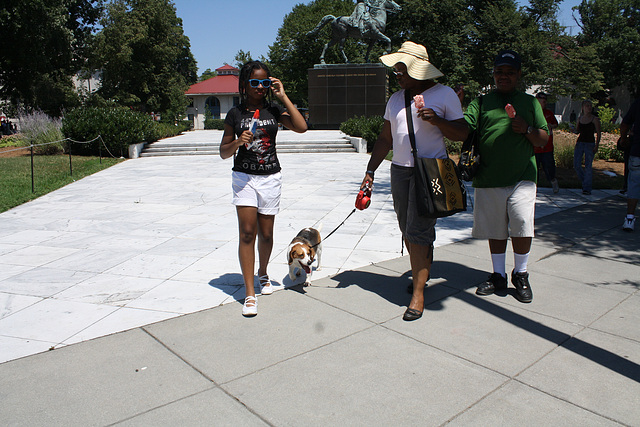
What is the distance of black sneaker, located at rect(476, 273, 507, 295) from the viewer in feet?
14.1

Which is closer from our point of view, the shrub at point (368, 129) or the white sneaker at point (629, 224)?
the white sneaker at point (629, 224)

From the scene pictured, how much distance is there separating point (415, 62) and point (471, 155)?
2.99 ft

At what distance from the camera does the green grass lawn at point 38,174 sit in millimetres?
9535

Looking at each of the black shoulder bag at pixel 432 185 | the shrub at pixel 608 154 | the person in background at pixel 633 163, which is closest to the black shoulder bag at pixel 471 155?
the black shoulder bag at pixel 432 185

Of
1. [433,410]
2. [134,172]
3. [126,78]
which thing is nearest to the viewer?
[433,410]

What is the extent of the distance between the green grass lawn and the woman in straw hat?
746cm

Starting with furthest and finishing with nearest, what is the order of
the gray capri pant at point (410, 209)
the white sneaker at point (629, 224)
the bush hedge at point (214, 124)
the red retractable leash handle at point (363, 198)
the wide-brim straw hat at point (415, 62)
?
1. the bush hedge at point (214, 124)
2. the white sneaker at point (629, 224)
3. the red retractable leash handle at point (363, 198)
4. the gray capri pant at point (410, 209)
5. the wide-brim straw hat at point (415, 62)

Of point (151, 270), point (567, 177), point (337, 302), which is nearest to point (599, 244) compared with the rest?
point (337, 302)

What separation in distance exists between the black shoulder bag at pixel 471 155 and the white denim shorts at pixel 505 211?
24 cm

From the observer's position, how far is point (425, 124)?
11.9 feet

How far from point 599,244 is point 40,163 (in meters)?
14.1

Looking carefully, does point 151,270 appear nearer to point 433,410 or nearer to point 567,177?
point 433,410

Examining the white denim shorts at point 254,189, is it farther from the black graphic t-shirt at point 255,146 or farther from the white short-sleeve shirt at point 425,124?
the white short-sleeve shirt at point 425,124

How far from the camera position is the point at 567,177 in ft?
36.5
